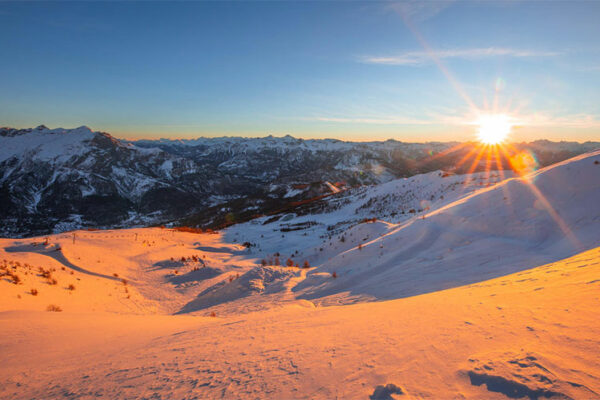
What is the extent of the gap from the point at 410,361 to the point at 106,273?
12.2 meters

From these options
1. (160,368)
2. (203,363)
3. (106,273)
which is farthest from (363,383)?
(106,273)

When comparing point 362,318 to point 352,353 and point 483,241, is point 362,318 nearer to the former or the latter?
point 352,353

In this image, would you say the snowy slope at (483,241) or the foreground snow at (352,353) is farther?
the snowy slope at (483,241)

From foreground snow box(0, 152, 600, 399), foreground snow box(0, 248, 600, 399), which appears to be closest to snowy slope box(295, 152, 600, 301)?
foreground snow box(0, 152, 600, 399)

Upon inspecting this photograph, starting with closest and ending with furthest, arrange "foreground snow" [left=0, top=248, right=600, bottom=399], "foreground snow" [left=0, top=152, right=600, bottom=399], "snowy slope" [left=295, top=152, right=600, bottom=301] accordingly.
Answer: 1. "foreground snow" [left=0, top=248, right=600, bottom=399]
2. "foreground snow" [left=0, top=152, right=600, bottom=399]
3. "snowy slope" [left=295, top=152, right=600, bottom=301]

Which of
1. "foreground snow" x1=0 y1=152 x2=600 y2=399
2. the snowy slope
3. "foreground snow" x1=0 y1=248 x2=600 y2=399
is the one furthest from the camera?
the snowy slope

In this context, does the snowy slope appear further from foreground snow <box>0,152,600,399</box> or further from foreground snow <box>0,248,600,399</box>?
foreground snow <box>0,248,600,399</box>

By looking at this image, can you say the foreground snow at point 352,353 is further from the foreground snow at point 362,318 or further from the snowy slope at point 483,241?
the snowy slope at point 483,241

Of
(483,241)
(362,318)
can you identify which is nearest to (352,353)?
(362,318)

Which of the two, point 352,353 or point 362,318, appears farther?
point 362,318

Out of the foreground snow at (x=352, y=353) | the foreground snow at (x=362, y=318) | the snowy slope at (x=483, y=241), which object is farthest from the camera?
the snowy slope at (x=483, y=241)

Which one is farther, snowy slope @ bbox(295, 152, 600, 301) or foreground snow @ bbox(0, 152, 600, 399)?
snowy slope @ bbox(295, 152, 600, 301)

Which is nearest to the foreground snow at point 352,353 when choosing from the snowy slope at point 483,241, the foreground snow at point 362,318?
the foreground snow at point 362,318

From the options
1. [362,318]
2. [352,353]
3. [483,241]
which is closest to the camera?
[352,353]
